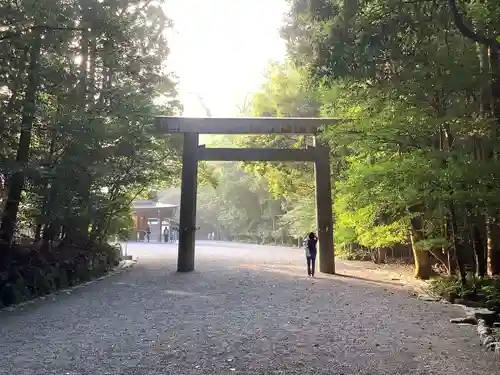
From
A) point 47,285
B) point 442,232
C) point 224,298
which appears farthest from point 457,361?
point 47,285

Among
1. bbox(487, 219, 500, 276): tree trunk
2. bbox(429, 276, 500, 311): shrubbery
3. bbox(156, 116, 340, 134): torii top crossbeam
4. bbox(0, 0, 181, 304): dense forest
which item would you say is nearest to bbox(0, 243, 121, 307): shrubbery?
bbox(0, 0, 181, 304): dense forest

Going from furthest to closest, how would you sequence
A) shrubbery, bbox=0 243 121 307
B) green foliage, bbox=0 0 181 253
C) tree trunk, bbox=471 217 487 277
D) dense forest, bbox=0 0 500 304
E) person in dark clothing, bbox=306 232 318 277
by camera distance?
person in dark clothing, bbox=306 232 318 277, tree trunk, bbox=471 217 487 277, shrubbery, bbox=0 243 121 307, green foliage, bbox=0 0 181 253, dense forest, bbox=0 0 500 304

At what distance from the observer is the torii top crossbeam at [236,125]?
12125mm

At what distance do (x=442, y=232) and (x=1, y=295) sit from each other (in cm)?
867

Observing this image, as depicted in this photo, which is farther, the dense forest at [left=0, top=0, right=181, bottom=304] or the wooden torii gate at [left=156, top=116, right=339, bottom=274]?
the wooden torii gate at [left=156, top=116, right=339, bottom=274]

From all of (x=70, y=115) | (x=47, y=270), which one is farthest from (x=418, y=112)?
(x=47, y=270)

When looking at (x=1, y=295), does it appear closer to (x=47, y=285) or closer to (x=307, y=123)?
(x=47, y=285)

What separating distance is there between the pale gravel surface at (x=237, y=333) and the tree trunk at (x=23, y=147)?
1.50 m

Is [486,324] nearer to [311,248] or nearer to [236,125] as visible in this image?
[311,248]

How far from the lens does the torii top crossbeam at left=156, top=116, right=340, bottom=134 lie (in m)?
12.1

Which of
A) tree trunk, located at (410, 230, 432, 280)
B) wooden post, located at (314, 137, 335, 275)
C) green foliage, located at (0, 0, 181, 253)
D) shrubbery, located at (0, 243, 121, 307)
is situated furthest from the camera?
wooden post, located at (314, 137, 335, 275)

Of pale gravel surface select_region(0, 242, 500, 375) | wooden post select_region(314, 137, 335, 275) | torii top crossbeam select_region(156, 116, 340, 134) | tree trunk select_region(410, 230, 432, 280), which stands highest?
torii top crossbeam select_region(156, 116, 340, 134)

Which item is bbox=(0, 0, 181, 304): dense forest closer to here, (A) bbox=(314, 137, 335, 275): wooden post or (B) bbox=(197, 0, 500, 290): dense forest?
(B) bbox=(197, 0, 500, 290): dense forest

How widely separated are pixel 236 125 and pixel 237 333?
24.4ft
